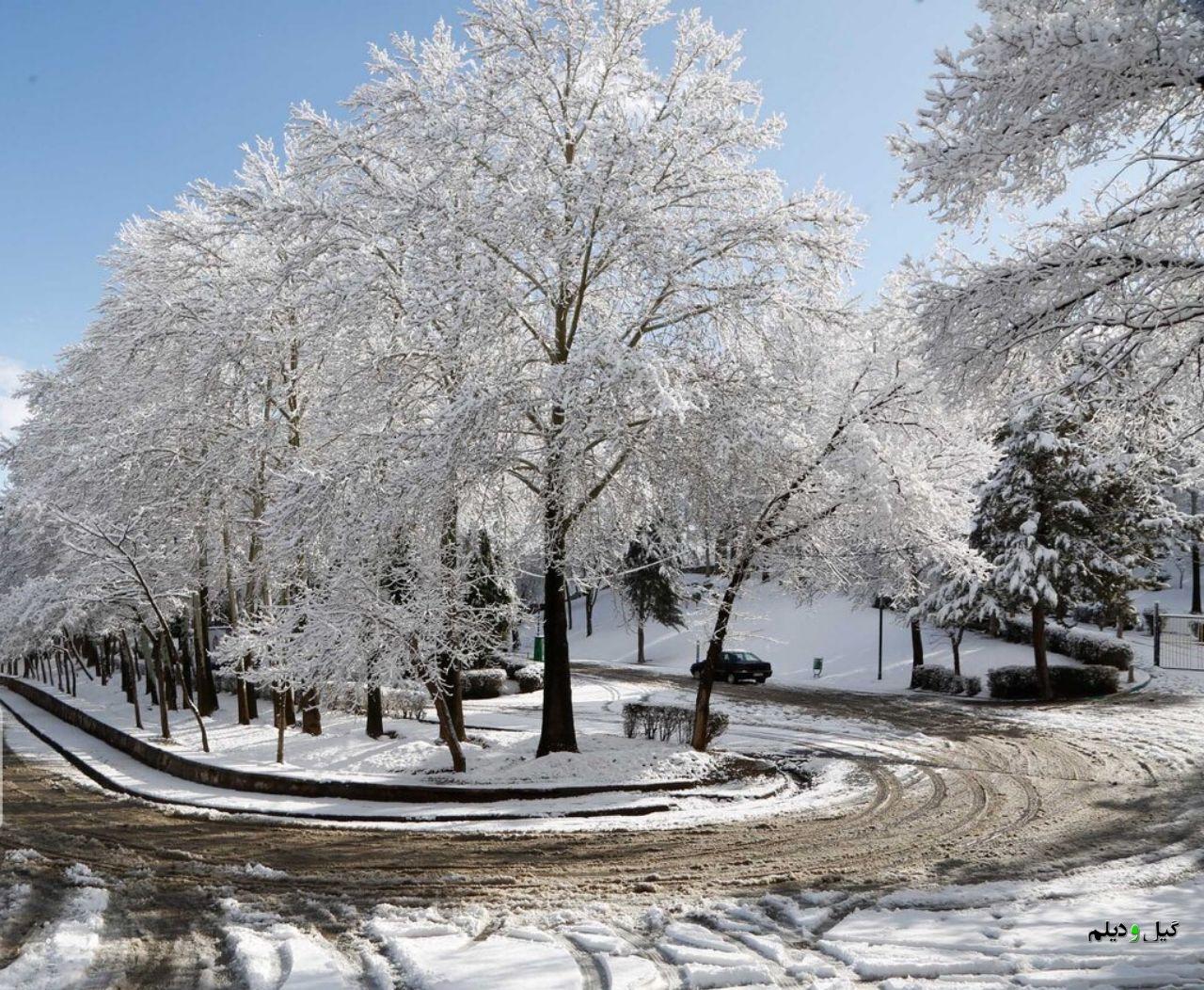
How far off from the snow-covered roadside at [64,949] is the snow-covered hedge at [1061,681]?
84.0ft

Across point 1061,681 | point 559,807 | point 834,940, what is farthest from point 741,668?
point 834,940

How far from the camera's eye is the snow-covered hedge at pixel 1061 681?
84.4 ft

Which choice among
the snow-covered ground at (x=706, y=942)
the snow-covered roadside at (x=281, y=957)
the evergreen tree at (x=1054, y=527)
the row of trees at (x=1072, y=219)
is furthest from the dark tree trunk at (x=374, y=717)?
the evergreen tree at (x=1054, y=527)

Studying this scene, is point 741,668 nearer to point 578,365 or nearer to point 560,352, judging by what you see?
point 560,352

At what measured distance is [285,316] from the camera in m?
18.5

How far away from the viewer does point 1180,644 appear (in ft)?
102

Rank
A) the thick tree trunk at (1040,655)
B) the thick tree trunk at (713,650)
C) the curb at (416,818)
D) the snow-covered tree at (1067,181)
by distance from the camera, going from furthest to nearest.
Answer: the thick tree trunk at (1040,655), the thick tree trunk at (713,650), the curb at (416,818), the snow-covered tree at (1067,181)

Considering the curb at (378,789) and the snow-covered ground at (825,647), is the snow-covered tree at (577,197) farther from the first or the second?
the snow-covered ground at (825,647)

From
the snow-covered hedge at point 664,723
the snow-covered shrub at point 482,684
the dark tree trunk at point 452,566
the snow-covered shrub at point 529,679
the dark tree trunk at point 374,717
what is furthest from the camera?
the snow-covered shrub at point 529,679

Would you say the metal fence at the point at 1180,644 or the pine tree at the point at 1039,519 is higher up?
the pine tree at the point at 1039,519

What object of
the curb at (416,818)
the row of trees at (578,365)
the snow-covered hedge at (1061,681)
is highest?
the row of trees at (578,365)

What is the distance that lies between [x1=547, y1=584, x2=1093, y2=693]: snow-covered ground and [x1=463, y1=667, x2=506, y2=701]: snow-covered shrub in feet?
16.5

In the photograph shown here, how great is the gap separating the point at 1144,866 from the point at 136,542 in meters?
19.4

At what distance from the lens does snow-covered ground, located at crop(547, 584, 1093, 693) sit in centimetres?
3503
